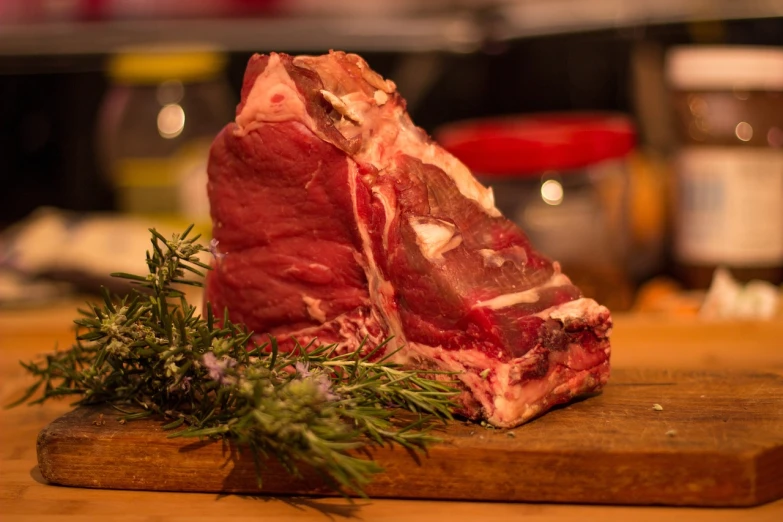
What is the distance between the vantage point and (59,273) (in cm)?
450

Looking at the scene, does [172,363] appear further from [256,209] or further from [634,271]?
[634,271]

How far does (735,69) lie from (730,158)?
366mm

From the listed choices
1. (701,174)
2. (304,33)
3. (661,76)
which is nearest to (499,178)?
(701,174)

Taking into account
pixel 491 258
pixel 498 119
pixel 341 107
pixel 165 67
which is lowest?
pixel 491 258

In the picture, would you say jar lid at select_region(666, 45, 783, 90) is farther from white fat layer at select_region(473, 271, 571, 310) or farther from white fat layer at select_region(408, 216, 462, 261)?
white fat layer at select_region(408, 216, 462, 261)

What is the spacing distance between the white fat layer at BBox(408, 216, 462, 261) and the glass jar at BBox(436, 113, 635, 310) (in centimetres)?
197

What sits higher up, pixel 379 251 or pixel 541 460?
pixel 379 251

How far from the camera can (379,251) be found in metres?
2.19

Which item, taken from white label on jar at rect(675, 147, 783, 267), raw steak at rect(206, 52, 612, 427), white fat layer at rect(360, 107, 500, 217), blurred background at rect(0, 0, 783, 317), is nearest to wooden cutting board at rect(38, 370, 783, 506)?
raw steak at rect(206, 52, 612, 427)

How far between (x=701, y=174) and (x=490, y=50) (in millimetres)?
2196

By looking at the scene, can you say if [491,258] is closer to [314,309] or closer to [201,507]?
[314,309]

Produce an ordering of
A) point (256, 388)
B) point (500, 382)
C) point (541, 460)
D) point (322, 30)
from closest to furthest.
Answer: point (256, 388)
point (541, 460)
point (500, 382)
point (322, 30)

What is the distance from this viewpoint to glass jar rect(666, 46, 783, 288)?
13.3 feet

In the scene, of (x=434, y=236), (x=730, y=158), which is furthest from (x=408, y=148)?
(x=730, y=158)
